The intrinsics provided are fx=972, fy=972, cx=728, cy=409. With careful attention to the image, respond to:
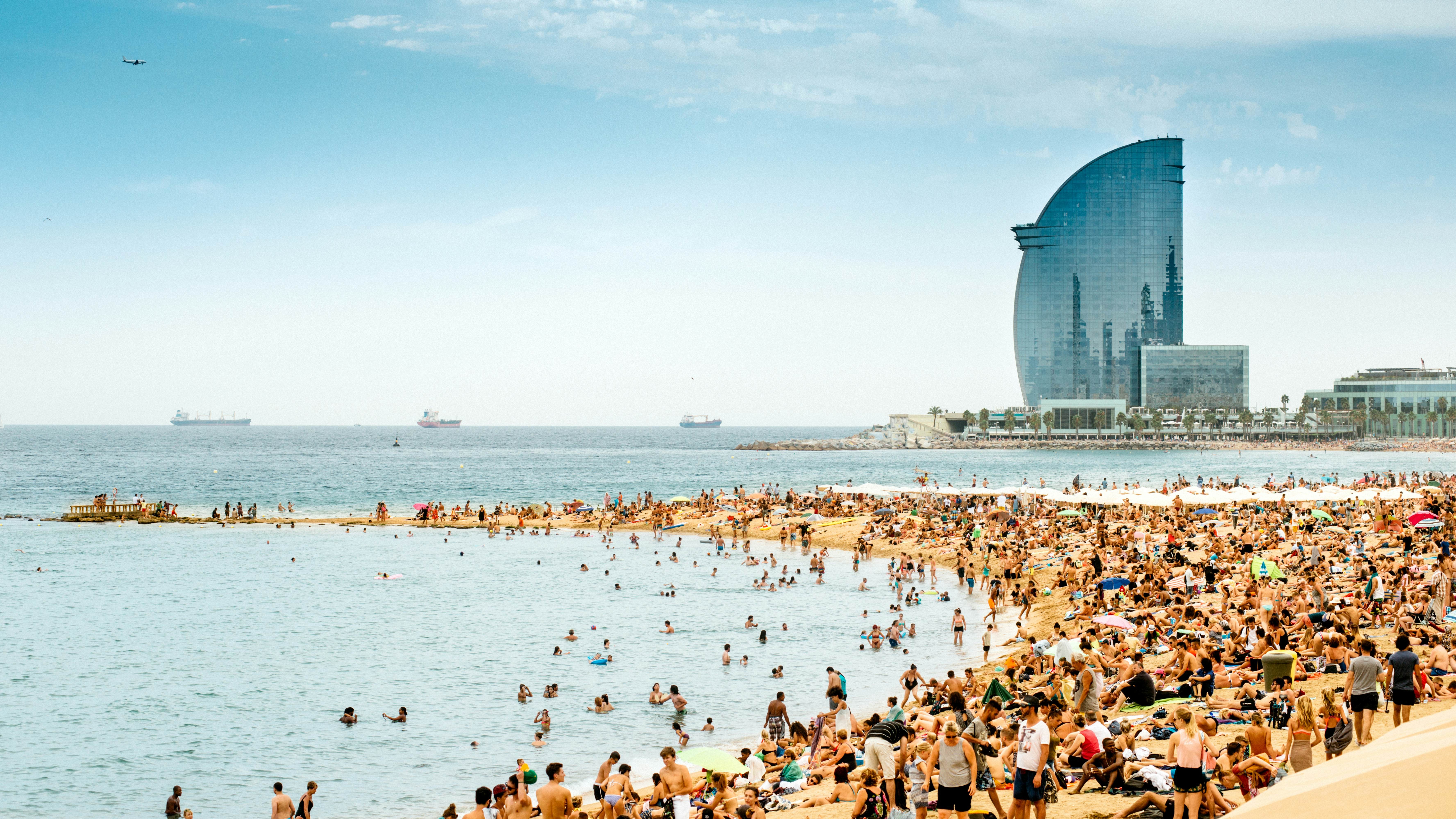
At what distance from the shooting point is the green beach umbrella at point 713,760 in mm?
14586

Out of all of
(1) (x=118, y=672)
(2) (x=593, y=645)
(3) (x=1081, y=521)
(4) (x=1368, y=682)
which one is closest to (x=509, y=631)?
(2) (x=593, y=645)

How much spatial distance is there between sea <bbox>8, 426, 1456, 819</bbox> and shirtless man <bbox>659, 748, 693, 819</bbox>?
105 inches

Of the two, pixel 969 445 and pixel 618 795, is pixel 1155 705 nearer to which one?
pixel 618 795

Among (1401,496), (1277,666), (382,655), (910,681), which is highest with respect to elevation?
(1401,496)

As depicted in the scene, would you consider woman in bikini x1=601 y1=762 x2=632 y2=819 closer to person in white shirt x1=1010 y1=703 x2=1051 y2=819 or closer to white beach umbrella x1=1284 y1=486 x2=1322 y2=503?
person in white shirt x1=1010 y1=703 x2=1051 y2=819

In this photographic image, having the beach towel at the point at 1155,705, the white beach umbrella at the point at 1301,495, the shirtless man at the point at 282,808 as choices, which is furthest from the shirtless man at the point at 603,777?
the white beach umbrella at the point at 1301,495

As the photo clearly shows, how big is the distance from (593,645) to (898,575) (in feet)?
42.8

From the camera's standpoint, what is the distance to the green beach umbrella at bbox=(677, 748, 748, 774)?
14.6m

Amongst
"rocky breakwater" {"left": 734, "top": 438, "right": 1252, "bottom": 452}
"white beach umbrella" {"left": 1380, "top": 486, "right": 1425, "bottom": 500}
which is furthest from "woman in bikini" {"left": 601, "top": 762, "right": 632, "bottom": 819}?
"rocky breakwater" {"left": 734, "top": 438, "right": 1252, "bottom": 452}

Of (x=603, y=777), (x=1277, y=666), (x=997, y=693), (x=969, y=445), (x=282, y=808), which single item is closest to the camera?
(x=282, y=808)

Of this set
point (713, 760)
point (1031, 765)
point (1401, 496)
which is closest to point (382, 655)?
point (713, 760)

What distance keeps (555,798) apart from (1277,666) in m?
11.0

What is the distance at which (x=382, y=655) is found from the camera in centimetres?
2616

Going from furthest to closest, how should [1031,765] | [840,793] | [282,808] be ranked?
[282,808]
[840,793]
[1031,765]
